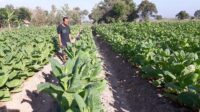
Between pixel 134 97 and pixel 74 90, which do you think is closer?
pixel 74 90

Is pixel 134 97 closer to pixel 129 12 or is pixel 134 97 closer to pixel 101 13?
pixel 129 12

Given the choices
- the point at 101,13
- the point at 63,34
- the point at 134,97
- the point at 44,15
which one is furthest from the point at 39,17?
the point at 134,97

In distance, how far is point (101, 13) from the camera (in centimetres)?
6962

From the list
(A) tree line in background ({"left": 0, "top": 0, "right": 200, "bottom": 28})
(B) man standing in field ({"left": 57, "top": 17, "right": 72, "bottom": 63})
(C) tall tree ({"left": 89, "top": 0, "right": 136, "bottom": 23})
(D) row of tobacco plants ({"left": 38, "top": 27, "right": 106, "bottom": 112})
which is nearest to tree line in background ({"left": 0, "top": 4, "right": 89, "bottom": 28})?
(A) tree line in background ({"left": 0, "top": 0, "right": 200, "bottom": 28})

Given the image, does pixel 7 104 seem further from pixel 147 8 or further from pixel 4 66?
pixel 147 8

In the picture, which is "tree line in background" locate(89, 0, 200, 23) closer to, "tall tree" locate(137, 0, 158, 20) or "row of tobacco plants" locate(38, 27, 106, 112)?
"tall tree" locate(137, 0, 158, 20)

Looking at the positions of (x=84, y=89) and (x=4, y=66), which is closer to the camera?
(x=84, y=89)

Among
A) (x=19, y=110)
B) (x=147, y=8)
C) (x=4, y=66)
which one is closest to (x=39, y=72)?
(x=4, y=66)

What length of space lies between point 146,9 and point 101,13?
9920 millimetres

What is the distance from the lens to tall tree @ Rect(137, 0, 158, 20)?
62.7 meters

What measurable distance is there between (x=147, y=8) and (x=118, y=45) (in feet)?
156

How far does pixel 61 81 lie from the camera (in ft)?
18.0

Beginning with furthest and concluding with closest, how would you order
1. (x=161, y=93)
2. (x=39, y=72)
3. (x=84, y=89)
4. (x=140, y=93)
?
1. (x=39, y=72)
2. (x=140, y=93)
3. (x=161, y=93)
4. (x=84, y=89)

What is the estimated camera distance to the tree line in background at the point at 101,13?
201 ft
